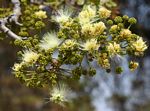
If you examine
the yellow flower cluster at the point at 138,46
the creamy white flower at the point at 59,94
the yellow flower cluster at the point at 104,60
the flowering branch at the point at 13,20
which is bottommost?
the creamy white flower at the point at 59,94

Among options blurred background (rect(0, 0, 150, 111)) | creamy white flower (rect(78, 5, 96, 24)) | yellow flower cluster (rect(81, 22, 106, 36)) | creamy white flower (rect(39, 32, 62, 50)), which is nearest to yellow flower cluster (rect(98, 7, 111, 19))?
creamy white flower (rect(78, 5, 96, 24))

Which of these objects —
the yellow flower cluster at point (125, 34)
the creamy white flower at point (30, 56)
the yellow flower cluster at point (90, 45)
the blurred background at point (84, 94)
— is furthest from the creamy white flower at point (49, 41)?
the blurred background at point (84, 94)

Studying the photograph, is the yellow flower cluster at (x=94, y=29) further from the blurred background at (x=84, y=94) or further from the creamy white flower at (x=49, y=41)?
the blurred background at (x=84, y=94)

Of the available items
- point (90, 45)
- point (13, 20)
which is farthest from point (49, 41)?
point (13, 20)

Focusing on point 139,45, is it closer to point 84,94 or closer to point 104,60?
point 104,60

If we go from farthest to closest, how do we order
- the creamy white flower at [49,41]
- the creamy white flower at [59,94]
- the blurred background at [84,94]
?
1. the blurred background at [84,94]
2. the creamy white flower at [59,94]
3. the creamy white flower at [49,41]

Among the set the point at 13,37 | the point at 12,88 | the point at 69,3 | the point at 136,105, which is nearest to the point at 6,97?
the point at 12,88
